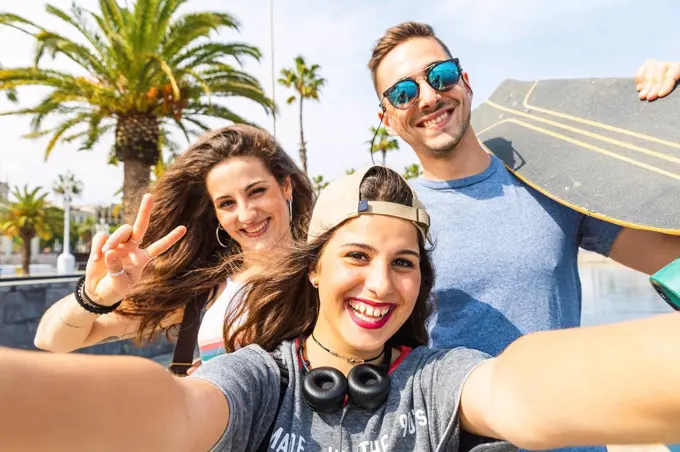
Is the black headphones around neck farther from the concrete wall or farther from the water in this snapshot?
the water

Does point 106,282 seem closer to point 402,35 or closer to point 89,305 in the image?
point 89,305

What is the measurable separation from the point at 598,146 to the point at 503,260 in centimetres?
76

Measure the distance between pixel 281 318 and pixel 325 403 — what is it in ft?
1.70

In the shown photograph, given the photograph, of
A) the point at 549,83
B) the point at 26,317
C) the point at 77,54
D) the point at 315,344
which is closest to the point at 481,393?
the point at 315,344

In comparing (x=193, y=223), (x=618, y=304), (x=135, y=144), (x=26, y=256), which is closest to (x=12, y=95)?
(x=135, y=144)

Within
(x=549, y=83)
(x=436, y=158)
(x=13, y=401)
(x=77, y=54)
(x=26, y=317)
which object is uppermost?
(x=77, y=54)

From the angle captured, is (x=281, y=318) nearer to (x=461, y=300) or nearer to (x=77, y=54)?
(x=461, y=300)

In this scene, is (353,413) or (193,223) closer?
(353,413)

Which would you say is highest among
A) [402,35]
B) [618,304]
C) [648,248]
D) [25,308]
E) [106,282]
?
[402,35]

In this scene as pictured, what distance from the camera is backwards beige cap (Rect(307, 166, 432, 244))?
1.64 metres

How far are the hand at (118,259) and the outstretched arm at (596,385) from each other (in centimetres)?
156

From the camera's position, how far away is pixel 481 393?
1164 mm

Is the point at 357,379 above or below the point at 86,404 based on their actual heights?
below

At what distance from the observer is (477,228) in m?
2.05
